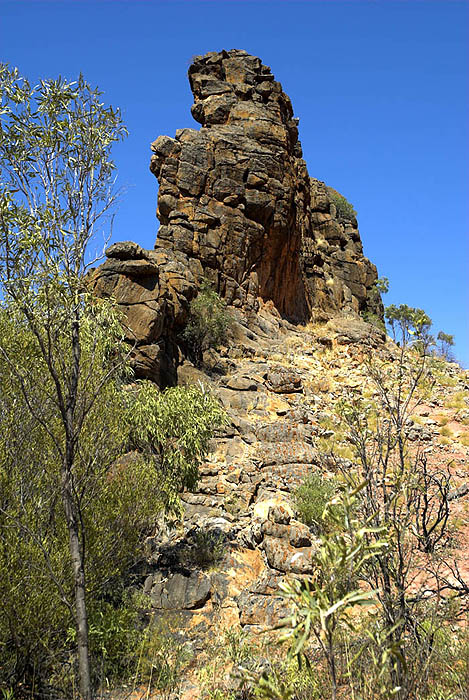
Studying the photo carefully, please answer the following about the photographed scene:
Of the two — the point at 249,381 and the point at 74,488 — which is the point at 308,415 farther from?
the point at 74,488

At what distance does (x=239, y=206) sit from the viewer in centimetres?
2373

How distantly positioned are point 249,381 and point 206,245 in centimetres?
853

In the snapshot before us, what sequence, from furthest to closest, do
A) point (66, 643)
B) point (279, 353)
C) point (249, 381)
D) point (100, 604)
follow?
point (279, 353) < point (249, 381) < point (100, 604) < point (66, 643)

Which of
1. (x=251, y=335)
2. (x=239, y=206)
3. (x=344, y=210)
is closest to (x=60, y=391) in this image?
(x=251, y=335)

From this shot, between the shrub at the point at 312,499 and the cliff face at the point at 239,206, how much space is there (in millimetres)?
7749

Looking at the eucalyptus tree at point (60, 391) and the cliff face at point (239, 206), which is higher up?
the cliff face at point (239, 206)

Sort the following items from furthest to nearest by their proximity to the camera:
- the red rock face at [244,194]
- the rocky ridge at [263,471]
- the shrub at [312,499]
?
the red rock face at [244,194], the shrub at [312,499], the rocky ridge at [263,471]

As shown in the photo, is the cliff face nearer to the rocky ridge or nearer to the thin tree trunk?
the rocky ridge

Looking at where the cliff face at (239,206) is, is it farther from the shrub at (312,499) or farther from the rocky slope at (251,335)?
the shrub at (312,499)

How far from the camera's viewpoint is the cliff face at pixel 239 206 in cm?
2219

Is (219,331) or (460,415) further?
(219,331)

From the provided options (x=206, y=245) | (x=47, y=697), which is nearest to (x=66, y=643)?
(x=47, y=697)

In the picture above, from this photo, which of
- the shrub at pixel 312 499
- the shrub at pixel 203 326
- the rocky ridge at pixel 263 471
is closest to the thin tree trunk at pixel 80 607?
the rocky ridge at pixel 263 471

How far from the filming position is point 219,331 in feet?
63.9
